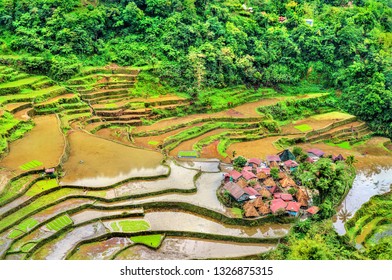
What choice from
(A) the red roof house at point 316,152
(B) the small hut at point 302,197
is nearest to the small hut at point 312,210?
(B) the small hut at point 302,197

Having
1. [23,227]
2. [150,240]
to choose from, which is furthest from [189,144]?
[23,227]

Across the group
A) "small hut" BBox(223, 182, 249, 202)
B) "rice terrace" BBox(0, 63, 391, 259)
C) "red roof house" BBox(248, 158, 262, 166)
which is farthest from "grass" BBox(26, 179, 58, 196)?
"red roof house" BBox(248, 158, 262, 166)

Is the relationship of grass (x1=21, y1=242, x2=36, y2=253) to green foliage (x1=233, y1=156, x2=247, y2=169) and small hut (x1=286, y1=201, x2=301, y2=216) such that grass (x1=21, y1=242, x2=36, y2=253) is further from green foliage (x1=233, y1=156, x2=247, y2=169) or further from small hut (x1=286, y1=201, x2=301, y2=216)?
green foliage (x1=233, y1=156, x2=247, y2=169)

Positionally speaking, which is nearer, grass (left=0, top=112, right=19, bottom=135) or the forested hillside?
grass (left=0, top=112, right=19, bottom=135)

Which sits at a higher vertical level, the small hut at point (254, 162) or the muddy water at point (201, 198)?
the small hut at point (254, 162)

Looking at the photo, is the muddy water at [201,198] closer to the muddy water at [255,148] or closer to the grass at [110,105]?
the muddy water at [255,148]

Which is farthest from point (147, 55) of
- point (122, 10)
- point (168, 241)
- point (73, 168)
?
point (168, 241)
